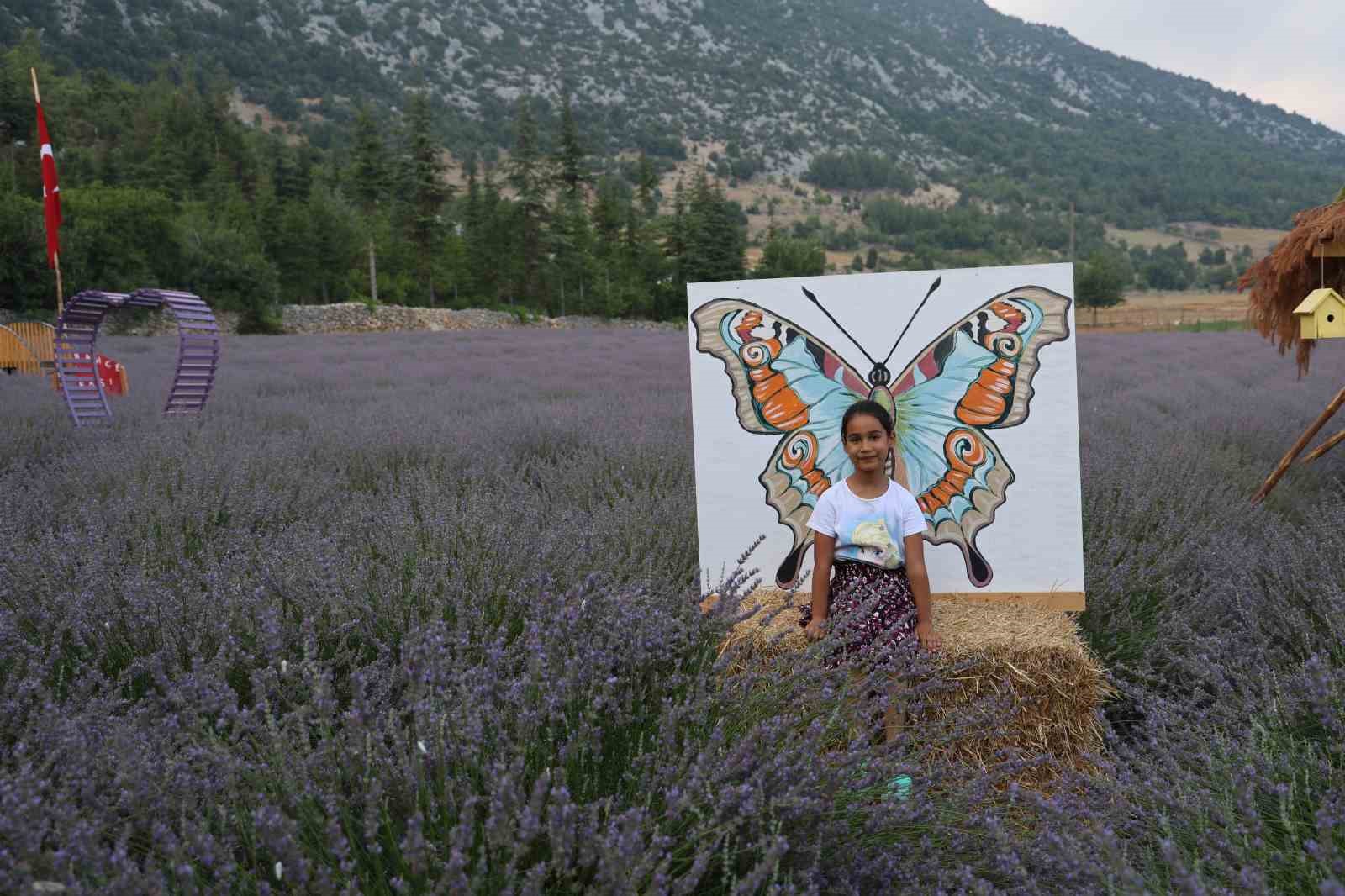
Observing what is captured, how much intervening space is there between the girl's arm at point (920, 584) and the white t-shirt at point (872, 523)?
3 centimetres

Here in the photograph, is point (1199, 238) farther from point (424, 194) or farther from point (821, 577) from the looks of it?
point (821, 577)

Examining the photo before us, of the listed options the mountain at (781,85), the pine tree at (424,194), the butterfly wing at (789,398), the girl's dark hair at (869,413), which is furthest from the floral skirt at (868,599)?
the mountain at (781,85)

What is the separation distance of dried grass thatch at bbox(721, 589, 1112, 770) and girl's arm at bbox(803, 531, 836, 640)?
65 millimetres

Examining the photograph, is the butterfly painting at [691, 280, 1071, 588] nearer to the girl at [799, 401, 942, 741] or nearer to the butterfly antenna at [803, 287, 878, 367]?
the butterfly antenna at [803, 287, 878, 367]

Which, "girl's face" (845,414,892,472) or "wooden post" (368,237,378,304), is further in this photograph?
"wooden post" (368,237,378,304)

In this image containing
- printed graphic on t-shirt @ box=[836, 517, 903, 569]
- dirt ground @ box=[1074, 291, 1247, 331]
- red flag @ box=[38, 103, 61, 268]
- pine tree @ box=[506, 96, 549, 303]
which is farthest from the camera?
pine tree @ box=[506, 96, 549, 303]

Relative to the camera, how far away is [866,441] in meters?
2.25

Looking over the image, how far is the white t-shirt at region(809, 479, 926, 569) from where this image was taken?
228cm

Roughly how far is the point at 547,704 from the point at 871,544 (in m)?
1.10

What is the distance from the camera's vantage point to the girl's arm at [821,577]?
2.21 m

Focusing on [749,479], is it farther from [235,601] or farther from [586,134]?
[586,134]

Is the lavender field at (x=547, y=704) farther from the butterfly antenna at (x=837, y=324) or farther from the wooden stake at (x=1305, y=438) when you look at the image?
the butterfly antenna at (x=837, y=324)

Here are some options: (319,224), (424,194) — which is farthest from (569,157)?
A: (319,224)

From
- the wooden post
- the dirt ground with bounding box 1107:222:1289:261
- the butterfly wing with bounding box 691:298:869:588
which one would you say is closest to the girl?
the butterfly wing with bounding box 691:298:869:588
